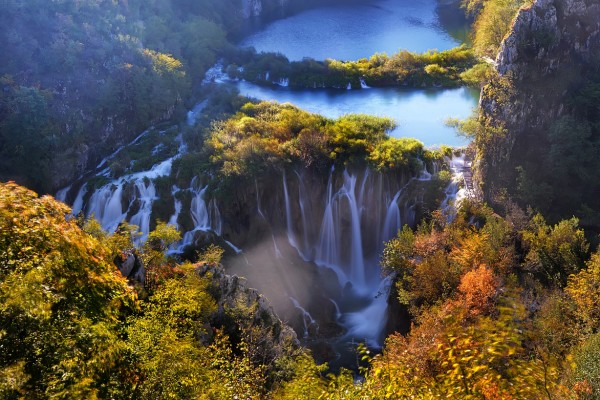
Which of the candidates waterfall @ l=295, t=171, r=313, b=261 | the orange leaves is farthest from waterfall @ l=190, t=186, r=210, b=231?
the orange leaves

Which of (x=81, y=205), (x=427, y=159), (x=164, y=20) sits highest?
(x=164, y=20)

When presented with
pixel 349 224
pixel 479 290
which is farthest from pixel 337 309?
pixel 479 290

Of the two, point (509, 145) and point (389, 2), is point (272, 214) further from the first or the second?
point (389, 2)

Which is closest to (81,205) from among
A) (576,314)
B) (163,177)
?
(163,177)

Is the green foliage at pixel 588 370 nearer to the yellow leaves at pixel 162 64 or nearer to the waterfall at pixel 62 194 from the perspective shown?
the waterfall at pixel 62 194

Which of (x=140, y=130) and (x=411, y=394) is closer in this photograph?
(x=411, y=394)

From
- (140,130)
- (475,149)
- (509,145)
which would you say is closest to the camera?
(509,145)

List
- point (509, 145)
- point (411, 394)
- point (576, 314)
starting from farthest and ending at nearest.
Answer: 1. point (509, 145)
2. point (576, 314)
3. point (411, 394)
